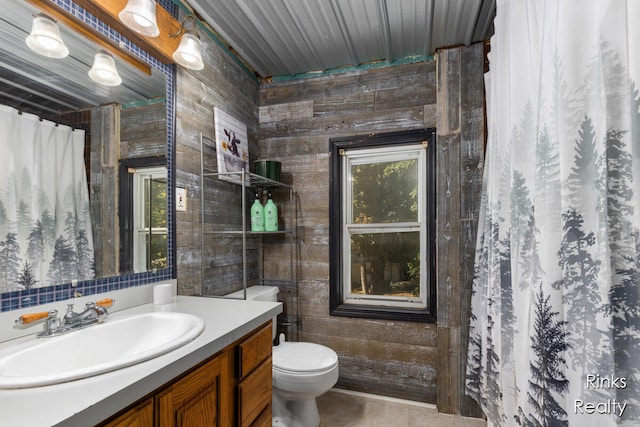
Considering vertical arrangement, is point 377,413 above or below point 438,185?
below

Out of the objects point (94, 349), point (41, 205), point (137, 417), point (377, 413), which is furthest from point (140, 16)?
point (377, 413)

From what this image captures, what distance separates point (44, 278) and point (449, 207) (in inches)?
83.0

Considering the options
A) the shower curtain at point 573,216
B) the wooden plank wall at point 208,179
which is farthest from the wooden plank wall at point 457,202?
the wooden plank wall at point 208,179

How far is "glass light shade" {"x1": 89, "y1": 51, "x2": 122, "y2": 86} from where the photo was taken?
1257 millimetres

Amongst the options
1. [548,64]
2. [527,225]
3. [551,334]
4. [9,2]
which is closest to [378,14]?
[548,64]

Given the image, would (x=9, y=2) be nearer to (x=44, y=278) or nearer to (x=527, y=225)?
(x=44, y=278)

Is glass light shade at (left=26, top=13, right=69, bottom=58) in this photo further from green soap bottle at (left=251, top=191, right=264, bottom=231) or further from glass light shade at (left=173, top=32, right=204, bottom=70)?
green soap bottle at (left=251, top=191, right=264, bottom=231)

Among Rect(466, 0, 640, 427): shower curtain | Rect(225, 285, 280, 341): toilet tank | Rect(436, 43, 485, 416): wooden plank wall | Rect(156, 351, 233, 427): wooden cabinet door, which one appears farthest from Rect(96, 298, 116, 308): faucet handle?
Rect(436, 43, 485, 416): wooden plank wall

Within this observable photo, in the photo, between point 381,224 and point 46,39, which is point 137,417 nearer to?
point 46,39

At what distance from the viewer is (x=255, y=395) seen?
3.96 feet

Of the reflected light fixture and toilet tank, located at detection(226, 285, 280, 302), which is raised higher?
the reflected light fixture

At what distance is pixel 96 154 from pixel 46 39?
42cm

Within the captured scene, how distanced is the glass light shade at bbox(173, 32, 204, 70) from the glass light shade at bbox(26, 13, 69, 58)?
492 millimetres

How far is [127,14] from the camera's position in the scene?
124 centimetres
